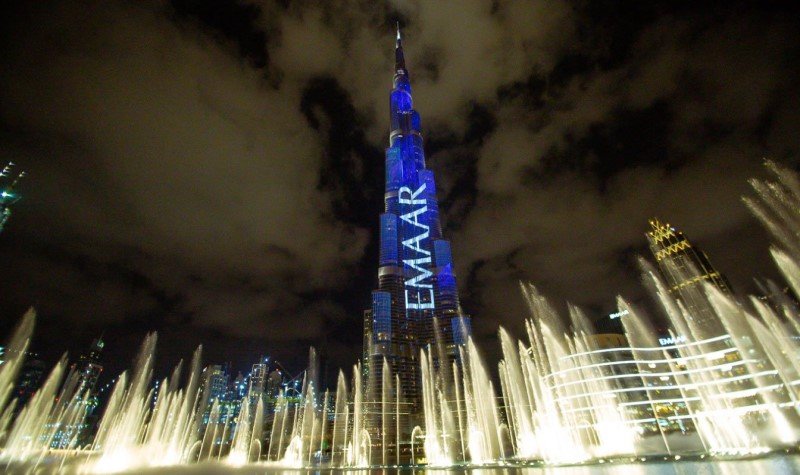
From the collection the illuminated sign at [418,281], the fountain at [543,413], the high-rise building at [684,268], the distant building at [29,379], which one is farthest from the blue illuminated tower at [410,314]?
the distant building at [29,379]

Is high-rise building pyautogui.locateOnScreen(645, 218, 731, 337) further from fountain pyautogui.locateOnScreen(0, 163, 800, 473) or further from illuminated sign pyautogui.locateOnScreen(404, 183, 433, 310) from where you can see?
illuminated sign pyautogui.locateOnScreen(404, 183, 433, 310)

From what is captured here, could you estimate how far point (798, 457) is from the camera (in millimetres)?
22562

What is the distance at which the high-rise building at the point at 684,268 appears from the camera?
15925cm

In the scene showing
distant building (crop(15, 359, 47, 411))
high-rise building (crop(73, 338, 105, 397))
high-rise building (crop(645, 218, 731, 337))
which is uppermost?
high-rise building (crop(645, 218, 731, 337))

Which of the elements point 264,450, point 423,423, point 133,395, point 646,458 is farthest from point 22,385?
point 646,458

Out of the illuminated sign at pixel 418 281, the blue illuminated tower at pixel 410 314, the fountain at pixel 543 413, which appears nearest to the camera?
the fountain at pixel 543 413

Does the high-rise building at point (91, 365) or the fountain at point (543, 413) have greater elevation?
the high-rise building at point (91, 365)

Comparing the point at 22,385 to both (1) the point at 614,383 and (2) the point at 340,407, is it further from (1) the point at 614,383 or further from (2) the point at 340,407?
(1) the point at 614,383

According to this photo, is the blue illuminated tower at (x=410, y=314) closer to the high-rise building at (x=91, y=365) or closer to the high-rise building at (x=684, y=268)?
the high-rise building at (x=684, y=268)

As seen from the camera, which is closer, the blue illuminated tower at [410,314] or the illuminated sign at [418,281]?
the blue illuminated tower at [410,314]

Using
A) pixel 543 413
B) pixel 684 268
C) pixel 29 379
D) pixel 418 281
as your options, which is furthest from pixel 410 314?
pixel 29 379

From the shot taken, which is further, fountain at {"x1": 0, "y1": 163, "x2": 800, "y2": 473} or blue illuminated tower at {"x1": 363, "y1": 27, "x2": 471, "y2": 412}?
blue illuminated tower at {"x1": 363, "y1": 27, "x2": 471, "y2": 412}

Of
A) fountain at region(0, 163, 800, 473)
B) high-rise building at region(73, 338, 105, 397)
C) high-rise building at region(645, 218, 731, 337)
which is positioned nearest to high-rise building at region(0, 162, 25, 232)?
fountain at region(0, 163, 800, 473)

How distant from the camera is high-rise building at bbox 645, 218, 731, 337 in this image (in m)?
159
